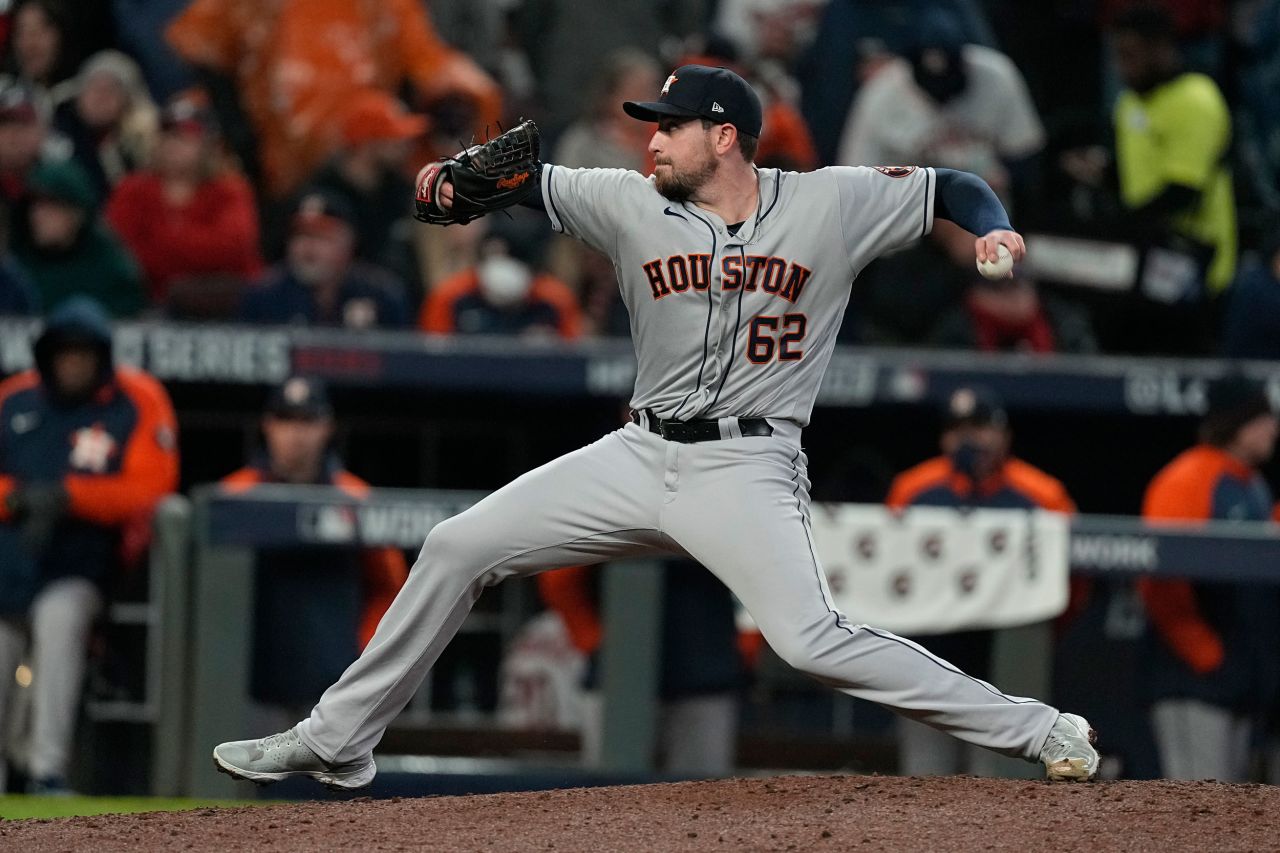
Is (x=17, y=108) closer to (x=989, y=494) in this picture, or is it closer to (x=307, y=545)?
(x=307, y=545)

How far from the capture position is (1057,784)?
5.22m

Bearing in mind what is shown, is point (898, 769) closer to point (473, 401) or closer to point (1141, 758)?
point (1141, 758)

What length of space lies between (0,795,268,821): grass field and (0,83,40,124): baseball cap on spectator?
10.2 feet

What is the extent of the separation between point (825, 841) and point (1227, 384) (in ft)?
12.7

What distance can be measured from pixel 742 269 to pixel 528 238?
4520mm

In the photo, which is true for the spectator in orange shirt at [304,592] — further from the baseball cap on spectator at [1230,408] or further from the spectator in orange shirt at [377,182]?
the baseball cap on spectator at [1230,408]

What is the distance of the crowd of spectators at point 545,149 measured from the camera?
9070 mm

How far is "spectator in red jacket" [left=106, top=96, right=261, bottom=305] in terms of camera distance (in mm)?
9156

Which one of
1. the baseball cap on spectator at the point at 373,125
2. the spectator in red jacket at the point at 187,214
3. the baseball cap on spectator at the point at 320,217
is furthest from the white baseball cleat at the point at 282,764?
the baseball cap on spectator at the point at 373,125

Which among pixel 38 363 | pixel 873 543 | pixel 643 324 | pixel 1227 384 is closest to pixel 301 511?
pixel 38 363

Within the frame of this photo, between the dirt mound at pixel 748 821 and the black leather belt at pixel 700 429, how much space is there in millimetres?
834

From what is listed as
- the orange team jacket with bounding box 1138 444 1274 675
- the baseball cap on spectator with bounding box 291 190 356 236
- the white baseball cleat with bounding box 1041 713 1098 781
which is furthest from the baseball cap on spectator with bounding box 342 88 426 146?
the white baseball cleat with bounding box 1041 713 1098 781

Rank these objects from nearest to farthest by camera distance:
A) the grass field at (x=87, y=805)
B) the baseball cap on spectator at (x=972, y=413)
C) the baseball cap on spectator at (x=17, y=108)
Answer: the grass field at (x=87, y=805), the baseball cap on spectator at (x=972, y=413), the baseball cap on spectator at (x=17, y=108)

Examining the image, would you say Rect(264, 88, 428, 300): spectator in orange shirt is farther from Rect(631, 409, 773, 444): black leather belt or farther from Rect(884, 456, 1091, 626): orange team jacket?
Rect(631, 409, 773, 444): black leather belt
